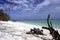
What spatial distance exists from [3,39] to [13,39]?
62cm

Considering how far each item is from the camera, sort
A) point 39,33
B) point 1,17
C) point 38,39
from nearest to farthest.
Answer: point 38,39 < point 39,33 < point 1,17

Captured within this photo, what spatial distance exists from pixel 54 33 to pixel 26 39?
1817mm

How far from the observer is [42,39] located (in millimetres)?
8852

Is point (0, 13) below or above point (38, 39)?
above

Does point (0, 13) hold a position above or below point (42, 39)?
above

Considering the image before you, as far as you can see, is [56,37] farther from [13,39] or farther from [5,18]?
[5,18]

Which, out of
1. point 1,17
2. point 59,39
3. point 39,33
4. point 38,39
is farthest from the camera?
point 1,17

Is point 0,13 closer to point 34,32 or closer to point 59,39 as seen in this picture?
point 34,32

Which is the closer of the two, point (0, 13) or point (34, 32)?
point (34, 32)

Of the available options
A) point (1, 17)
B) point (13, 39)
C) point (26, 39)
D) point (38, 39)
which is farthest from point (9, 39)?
point (1, 17)

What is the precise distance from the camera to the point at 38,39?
28.9 ft

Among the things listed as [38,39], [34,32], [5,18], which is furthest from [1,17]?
[38,39]

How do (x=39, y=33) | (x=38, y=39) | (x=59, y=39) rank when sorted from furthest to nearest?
(x=39, y=33) < (x=38, y=39) < (x=59, y=39)

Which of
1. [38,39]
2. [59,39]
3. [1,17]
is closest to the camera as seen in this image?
[59,39]
